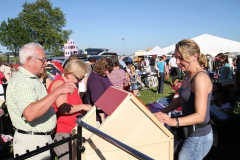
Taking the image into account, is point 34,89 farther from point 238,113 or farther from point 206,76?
point 238,113

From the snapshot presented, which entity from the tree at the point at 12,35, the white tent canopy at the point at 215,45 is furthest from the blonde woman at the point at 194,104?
the tree at the point at 12,35

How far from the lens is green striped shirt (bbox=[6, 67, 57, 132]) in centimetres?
181

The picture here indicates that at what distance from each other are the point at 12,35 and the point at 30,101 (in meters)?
40.0

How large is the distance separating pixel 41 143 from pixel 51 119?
0.78ft

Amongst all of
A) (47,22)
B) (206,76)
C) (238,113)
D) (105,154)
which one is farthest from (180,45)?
(47,22)

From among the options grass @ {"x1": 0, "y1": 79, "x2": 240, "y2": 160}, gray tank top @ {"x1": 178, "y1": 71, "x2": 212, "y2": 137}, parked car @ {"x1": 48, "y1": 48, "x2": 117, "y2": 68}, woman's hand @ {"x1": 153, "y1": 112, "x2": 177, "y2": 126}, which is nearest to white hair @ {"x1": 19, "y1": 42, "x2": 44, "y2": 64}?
woman's hand @ {"x1": 153, "y1": 112, "x2": 177, "y2": 126}

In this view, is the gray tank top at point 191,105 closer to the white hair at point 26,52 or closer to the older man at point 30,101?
the older man at point 30,101

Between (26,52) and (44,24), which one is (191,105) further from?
(44,24)

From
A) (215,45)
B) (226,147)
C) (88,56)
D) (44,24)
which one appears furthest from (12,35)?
(226,147)

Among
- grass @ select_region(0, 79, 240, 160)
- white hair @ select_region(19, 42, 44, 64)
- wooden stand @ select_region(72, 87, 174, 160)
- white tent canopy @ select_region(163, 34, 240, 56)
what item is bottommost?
grass @ select_region(0, 79, 240, 160)

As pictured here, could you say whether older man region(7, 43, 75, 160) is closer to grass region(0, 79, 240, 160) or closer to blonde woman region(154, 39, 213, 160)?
blonde woman region(154, 39, 213, 160)

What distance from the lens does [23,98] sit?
1.80 metres

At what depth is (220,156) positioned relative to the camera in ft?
12.9

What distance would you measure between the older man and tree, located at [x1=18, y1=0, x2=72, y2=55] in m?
43.2
